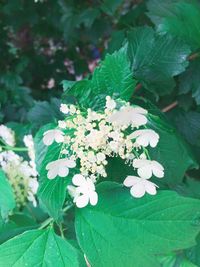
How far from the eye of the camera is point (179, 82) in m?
0.78

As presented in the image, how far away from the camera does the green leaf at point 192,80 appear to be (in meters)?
0.74

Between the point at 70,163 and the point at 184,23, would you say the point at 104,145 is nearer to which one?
the point at 70,163

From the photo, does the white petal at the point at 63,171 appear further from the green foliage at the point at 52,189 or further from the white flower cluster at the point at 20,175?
the white flower cluster at the point at 20,175

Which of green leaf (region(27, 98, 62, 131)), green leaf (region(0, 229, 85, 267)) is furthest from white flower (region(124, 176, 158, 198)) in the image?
green leaf (region(27, 98, 62, 131))

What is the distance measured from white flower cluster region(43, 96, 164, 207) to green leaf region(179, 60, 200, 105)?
283 millimetres

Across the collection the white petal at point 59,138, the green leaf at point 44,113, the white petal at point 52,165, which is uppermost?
the green leaf at point 44,113

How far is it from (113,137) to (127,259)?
0.12 meters

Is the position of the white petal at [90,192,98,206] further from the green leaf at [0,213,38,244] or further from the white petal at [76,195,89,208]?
the green leaf at [0,213,38,244]

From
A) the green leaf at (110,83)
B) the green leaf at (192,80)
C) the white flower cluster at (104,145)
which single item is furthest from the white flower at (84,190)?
the green leaf at (192,80)

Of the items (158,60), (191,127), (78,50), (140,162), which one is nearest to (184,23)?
(158,60)

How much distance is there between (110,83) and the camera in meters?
0.54

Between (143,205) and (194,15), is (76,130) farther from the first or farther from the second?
(194,15)

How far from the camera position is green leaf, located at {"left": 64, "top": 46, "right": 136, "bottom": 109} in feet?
1.74

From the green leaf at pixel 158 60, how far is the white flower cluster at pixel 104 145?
0.56 ft
